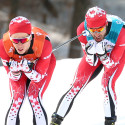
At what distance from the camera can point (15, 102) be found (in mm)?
4547

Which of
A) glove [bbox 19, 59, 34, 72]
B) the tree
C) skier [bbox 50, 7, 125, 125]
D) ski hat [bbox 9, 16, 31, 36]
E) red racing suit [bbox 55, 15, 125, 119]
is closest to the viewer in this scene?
ski hat [bbox 9, 16, 31, 36]

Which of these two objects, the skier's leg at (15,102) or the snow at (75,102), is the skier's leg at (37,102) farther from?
the snow at (75,102)

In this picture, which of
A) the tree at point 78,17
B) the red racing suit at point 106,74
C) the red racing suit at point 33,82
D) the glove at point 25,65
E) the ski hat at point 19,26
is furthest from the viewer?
the tree at point 78,17

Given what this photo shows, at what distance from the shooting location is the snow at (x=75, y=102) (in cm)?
559

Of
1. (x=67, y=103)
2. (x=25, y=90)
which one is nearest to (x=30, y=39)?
(x=25, y=90)

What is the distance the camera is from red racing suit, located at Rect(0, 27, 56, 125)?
4504 mm

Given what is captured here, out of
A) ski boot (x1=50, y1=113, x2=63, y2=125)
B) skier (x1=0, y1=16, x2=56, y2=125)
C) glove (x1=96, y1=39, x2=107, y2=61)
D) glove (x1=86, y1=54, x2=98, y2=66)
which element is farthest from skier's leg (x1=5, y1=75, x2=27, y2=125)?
glove (x1=96, y1=39, x2=107, y2=61)

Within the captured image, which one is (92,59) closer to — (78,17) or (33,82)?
(33,82)

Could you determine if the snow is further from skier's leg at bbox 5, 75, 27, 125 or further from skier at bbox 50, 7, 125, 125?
skier's leg at bbox 5, 75, 27, 125

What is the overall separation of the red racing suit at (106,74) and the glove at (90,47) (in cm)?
11

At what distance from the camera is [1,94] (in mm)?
6590

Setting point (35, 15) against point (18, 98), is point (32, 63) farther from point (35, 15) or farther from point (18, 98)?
point (35, 15)

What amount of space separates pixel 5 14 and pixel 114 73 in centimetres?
1231

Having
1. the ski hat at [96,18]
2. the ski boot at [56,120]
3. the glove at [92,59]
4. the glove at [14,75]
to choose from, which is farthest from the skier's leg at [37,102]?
the ski hat at [96,18]
